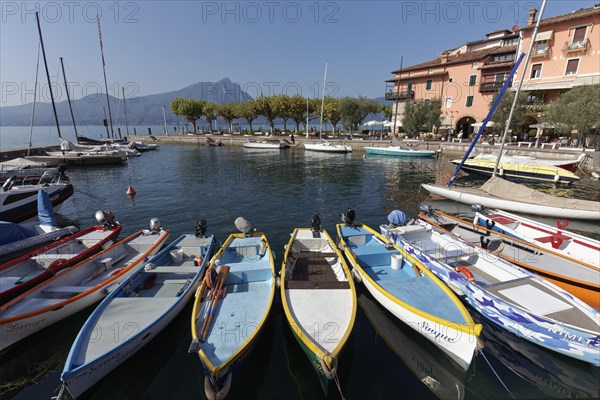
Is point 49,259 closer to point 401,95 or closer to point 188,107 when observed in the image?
point 401,95

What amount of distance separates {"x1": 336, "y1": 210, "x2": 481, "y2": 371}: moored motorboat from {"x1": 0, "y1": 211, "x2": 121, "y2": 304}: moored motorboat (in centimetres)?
1163

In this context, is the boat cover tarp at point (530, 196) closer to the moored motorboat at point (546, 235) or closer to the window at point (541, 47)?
the moored motorboat at point (546, 235)

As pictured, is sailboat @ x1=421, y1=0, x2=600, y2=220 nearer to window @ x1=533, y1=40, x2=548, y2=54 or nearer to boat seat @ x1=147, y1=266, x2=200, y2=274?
boat seat @ x1=147, y1=266, x2=200, y2=274

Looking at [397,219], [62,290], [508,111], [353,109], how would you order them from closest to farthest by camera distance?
[62,290] → [397,219] → [508,111] → [353,109]

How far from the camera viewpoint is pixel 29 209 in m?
17.9

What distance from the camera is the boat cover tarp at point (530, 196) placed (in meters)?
17.3

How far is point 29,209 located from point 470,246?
85.7ft

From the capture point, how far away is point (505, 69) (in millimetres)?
51531

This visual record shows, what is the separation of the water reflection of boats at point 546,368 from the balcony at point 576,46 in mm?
54997

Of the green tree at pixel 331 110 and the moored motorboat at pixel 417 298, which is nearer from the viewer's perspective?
the moored motorboat at pixel 417 298

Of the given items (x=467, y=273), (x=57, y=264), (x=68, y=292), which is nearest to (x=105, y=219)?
(x=57, y=264)

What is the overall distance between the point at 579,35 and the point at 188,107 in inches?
3405

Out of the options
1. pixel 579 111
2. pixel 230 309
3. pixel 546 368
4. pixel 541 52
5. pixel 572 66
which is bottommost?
pixel 546 368

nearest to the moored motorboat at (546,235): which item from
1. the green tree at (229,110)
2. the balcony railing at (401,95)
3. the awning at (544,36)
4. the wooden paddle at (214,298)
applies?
the wooden paddle at (214,298)
